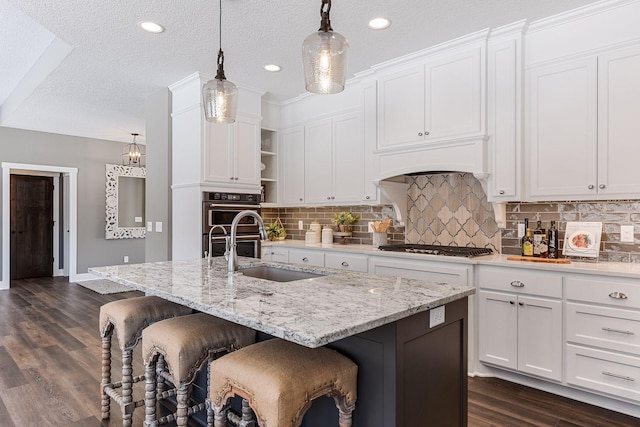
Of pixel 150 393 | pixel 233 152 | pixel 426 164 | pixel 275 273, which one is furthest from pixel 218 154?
pixel 150 393

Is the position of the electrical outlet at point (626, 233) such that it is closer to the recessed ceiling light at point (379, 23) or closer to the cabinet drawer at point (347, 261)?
the cabinet drawer at point (347, 261)

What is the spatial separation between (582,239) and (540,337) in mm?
802

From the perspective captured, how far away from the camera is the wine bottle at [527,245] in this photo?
10.1ft

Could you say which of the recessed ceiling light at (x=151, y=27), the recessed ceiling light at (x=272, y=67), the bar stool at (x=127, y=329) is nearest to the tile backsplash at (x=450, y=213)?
the recessed ceiling light at (x=272, y=67)

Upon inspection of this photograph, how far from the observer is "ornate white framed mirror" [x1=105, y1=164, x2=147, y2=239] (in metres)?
7.50

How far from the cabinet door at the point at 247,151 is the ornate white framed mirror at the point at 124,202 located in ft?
14.0

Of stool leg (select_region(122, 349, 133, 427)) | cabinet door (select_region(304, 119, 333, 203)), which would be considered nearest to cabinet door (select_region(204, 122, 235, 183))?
cabinet door (select_region(304, 119, 333, 203))

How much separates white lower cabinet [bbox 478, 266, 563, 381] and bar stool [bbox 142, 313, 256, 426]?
183cm

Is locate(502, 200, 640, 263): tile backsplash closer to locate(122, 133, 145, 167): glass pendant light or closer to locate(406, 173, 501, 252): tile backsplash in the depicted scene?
locate(406, 173, 501, 252): tile backsplash

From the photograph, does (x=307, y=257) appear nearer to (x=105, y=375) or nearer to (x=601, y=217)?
(x=105, y=375)

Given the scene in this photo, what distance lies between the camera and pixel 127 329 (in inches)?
88.4

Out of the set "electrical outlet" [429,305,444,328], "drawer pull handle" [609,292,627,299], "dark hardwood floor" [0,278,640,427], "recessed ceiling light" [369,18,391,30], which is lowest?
"dark hardwood floor" [0,278,640,427]

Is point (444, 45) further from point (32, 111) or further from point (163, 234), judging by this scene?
point (32, 111)

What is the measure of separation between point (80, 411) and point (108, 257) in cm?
557
